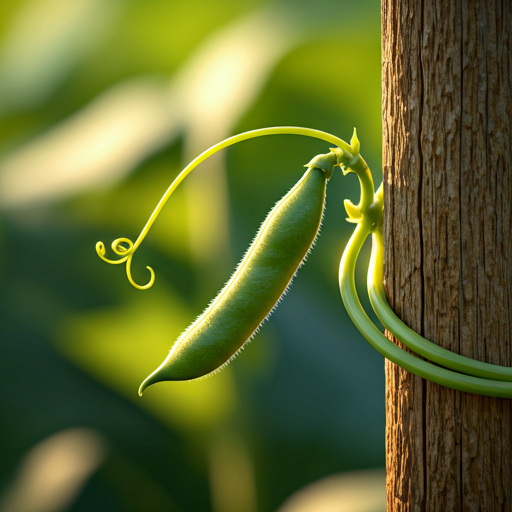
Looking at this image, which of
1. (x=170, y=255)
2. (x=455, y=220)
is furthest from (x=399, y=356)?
(x=170, y=255)

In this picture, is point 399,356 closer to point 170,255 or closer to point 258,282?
point 258,282

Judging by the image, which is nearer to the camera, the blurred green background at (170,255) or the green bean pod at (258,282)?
the green bean pod at (258,282)

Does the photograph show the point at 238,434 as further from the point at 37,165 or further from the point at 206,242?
the point at 37,165

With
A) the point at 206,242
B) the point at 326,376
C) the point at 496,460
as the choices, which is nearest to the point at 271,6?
the point at 206,242

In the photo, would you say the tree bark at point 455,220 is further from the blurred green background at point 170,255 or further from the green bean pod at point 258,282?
the blurred green background at point 170,255

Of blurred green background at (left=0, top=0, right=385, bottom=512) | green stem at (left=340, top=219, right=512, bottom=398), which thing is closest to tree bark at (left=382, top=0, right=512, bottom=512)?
green stem at (left=340, top=219, right=512, bottom=398)

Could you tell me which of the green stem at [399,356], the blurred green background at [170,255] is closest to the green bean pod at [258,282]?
the green stem at [399,356]
